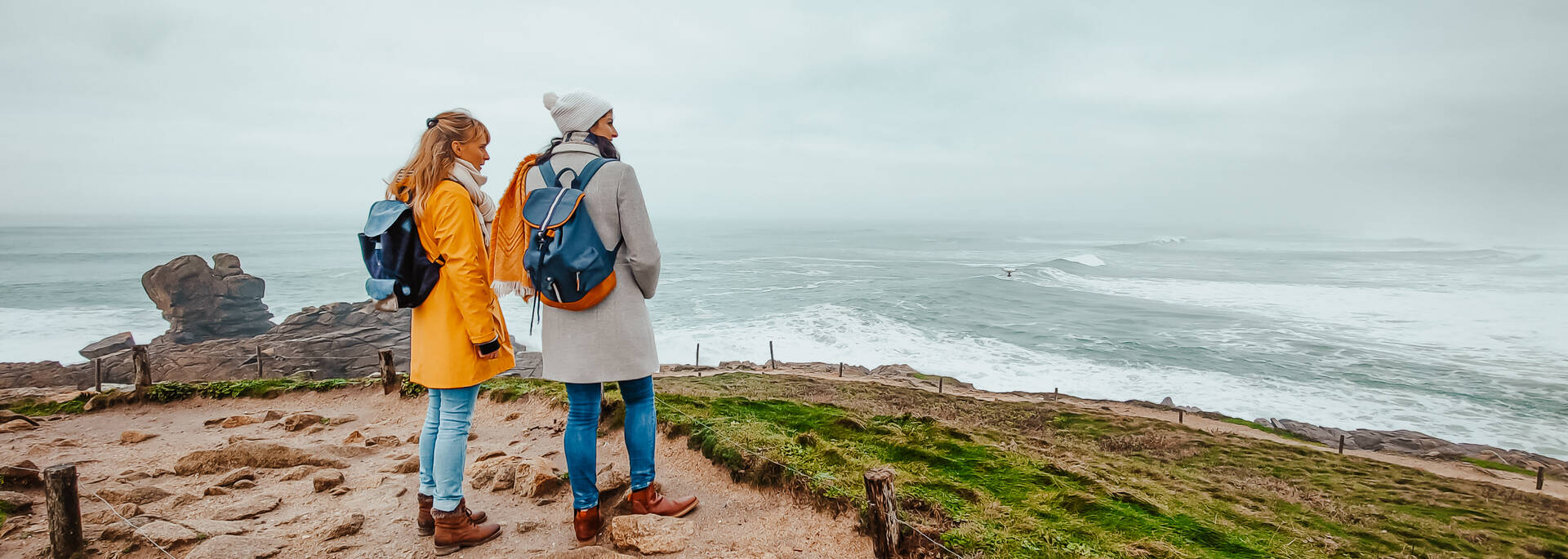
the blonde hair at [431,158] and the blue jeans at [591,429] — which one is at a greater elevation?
the blonde hair at [431,158]

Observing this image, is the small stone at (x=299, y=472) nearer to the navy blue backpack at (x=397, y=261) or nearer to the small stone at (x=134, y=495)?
the small stone at (x=134, y=495)

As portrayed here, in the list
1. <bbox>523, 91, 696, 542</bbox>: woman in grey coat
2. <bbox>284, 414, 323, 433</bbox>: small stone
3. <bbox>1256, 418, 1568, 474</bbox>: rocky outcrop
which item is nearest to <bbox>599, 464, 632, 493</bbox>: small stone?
Result: <bbox>523, 91, 696, 542</bbox>: woman in grey coat

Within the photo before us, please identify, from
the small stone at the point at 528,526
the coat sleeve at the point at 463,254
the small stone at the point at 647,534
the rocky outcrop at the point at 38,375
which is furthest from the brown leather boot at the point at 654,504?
the rocky outcrop at the point at 38,375

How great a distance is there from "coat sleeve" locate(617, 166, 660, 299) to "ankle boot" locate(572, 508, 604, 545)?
1246mm

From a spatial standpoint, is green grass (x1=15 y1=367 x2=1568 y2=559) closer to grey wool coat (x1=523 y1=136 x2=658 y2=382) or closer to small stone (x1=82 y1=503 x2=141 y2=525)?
grey wool coat (x1=523 y1=136 x2=658 y2=382)

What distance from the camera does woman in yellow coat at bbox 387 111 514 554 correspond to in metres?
2.87

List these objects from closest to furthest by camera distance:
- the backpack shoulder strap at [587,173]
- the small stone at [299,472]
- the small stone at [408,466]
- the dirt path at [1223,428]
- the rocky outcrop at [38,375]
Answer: the backpack shoulder strap at [587,173]
the small stone at [299,472]
the small stone at [408,466]
the dirt path at [1223,428]
the rocky outcrop at [38,375]

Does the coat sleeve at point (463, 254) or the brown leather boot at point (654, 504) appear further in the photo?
the brown leather boot at point (654, 504)

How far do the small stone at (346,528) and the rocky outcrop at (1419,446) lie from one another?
1830cm

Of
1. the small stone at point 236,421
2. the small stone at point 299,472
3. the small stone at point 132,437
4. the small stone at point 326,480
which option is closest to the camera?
the small stone at point 326,480

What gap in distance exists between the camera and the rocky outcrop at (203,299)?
27.2 metres

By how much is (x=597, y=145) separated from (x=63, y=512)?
120 inches

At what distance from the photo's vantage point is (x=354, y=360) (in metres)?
22.1

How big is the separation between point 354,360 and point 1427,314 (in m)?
46.7
